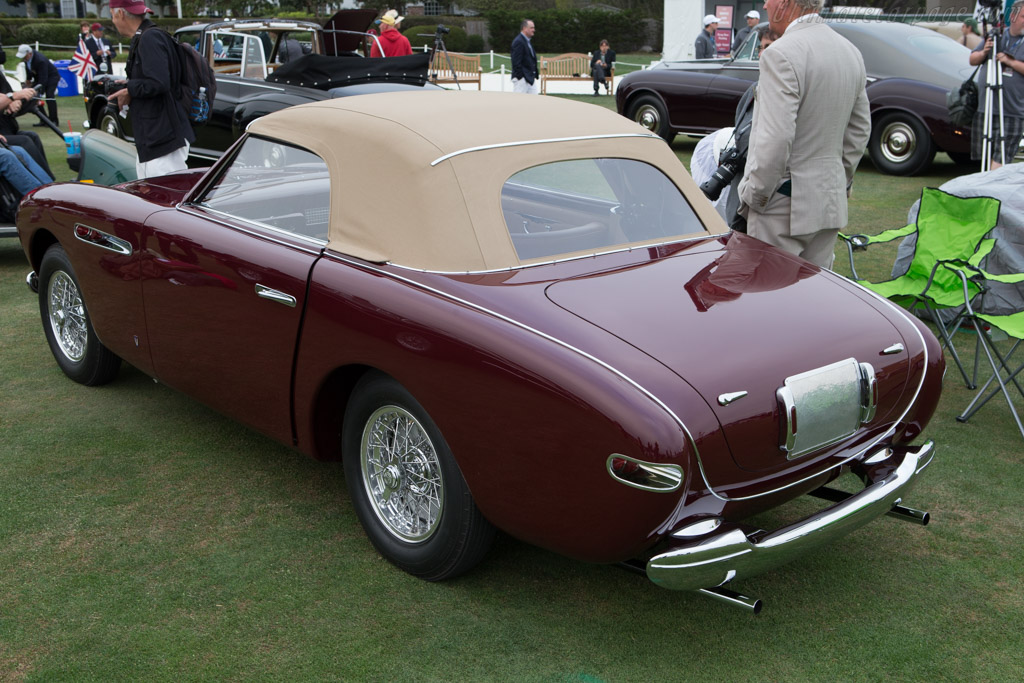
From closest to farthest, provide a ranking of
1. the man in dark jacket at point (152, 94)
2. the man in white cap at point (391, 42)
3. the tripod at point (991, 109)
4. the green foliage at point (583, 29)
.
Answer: the man in dark jacket at point (152, 94) → the tripod at point (991, 109) → the man in white cap at point (391, 42) → the green foliage at point (583, 29)

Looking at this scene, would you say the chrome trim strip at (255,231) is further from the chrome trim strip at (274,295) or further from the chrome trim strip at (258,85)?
the chrome trim strip at (258,85)

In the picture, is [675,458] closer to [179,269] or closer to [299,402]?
[299,402]

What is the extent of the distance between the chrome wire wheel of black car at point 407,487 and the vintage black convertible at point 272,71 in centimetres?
701

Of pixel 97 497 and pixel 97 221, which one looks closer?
pixel 97 497

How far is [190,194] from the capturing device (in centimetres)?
426

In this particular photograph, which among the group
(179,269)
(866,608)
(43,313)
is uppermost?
(179,269)

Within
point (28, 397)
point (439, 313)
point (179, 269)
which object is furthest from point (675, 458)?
point (28, 397)

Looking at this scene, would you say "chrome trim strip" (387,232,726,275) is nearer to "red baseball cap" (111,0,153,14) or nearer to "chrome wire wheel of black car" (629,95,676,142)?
"red baseball cap" (111,0,153,14)

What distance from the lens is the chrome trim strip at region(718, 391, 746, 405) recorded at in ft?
8.79

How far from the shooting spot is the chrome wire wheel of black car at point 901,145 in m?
11.2

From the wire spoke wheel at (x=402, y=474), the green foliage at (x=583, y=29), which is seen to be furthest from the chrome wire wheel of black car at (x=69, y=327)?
the green foliage at (x=583, y=29)

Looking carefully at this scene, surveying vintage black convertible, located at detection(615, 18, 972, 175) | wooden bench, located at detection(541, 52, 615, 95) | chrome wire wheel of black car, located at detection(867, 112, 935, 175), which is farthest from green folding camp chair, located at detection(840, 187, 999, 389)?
wooden bench, located at detection(541, 52, 615, 95)

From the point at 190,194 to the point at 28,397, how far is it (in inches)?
65.6

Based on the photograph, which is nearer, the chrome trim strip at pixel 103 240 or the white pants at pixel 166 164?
the chrome trim strip at pixel 103 240
